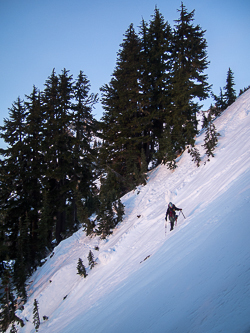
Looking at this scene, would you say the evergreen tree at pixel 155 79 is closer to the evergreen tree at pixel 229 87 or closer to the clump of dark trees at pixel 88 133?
the clump of dark trees at pixel 88 133

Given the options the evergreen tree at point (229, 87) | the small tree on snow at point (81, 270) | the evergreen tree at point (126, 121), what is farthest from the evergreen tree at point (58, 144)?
the evergreen tree at point (229, 87)

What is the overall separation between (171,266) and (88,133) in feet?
62.1

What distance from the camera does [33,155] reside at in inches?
862

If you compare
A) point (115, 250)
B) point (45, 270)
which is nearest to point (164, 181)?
point (115, 250)

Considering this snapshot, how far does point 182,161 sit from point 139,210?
231 inches

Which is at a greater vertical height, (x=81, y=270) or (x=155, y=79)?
(x=155, y=79)

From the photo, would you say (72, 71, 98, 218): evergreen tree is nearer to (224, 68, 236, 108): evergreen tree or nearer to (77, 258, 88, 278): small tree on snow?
(77, 258, 88, 278): small tree on snow

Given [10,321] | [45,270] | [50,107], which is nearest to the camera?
[10,321]

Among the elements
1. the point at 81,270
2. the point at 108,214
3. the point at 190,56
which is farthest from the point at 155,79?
the point at 81,270

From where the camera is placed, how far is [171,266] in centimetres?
539

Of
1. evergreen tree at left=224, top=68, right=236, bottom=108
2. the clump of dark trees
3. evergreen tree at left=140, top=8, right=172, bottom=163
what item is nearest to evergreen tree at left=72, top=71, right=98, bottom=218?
the clump of dark trees

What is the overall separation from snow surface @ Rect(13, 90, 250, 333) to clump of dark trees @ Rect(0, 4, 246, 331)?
147 inches

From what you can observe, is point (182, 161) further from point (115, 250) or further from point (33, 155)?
point (33, 155)

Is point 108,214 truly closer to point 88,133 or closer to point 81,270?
point 81,270
